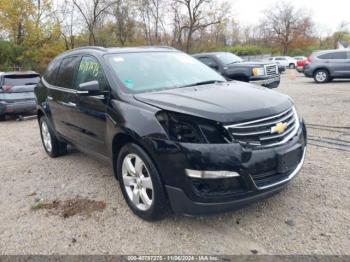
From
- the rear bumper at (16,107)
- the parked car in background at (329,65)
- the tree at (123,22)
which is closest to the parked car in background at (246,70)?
the parked car in background at (329,65)

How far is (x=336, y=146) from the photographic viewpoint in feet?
17.2

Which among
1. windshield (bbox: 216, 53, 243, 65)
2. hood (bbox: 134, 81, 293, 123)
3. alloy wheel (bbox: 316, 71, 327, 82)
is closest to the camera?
hood (bbox: 134, 81, 293, 123)

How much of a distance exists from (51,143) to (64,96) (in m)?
1.27

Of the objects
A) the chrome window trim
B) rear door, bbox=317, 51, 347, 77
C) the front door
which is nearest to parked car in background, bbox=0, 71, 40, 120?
the chrome window trim

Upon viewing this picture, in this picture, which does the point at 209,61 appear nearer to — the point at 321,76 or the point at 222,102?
the point at 321,76

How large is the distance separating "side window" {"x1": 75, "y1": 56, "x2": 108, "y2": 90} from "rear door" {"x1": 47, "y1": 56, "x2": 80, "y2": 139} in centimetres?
19

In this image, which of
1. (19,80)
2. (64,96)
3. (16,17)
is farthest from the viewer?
(16,17)

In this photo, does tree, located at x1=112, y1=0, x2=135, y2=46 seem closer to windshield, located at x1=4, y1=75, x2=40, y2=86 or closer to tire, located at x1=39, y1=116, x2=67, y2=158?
windshield, located at x1=4, y1=75, x2=40, y2=86

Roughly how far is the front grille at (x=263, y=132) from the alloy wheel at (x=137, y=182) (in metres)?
0.94

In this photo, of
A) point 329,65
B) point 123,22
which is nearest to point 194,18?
point 123,22

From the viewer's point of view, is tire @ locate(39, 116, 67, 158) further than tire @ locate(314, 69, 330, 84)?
No

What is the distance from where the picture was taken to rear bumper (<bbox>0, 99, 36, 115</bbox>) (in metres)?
9.56

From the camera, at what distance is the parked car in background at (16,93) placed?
9.55 metres

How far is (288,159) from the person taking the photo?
2.98 metres
